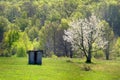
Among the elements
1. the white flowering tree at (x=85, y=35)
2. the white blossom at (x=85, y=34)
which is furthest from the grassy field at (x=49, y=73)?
the white blossom at (x=85, y=34)


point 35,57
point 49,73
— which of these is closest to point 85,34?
point 35,57

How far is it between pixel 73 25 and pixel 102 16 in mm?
89480

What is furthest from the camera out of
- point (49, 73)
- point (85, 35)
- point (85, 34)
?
point (85, 34)

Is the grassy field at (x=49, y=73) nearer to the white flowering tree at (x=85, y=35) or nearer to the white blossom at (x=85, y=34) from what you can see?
the white flowering tree at (x=85, y=35)

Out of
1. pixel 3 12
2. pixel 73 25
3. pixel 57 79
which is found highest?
pixel 3 12

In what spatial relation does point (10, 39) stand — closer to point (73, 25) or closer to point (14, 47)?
point (14, 47)

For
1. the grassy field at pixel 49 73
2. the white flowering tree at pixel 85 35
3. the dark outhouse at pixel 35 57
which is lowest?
the grassy field at pixel 49 73

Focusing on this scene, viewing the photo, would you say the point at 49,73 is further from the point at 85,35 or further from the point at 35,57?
the point at 85,35

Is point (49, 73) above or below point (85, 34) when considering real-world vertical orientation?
below

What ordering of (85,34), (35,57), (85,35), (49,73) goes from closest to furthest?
(49,73)
(35,57)
(85,35)
(85,34)

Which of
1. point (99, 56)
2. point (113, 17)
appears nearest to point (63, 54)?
point (99, 56)

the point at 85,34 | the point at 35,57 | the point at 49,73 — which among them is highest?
the point at 85,34

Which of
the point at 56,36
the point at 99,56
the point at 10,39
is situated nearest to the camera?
the point at 10,39

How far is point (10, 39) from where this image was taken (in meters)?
97.1
